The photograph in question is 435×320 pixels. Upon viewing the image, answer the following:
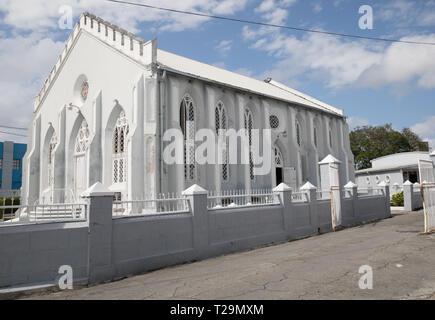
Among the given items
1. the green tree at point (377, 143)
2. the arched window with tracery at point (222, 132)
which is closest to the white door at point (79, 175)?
the arched window with tracery at point (222, 132)

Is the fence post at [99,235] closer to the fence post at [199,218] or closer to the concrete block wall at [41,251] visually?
the concrete block wall at [41,251]

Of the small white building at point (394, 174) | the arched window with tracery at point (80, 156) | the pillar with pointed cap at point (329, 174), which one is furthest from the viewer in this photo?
the small white building at point (394, 174)

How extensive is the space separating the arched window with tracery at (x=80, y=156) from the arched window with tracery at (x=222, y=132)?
21.6 ft

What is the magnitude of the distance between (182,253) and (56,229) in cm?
294

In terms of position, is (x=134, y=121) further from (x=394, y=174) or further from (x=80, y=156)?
(x=394, y=174)

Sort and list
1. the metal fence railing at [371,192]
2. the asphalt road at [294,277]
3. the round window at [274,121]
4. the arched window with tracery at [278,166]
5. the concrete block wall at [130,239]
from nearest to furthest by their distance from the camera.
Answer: the asphalt road at [294,277]
the concrete block wall at [130,239]
the metal fence railing at [371,192]
the round window at [274,121]
the arched window with tracery at [278,166]

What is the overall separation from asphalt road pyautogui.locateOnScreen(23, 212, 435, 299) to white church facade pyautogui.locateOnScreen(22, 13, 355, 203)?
20.0ft

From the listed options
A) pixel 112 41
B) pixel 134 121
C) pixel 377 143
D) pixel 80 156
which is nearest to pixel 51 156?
pixel 80 156

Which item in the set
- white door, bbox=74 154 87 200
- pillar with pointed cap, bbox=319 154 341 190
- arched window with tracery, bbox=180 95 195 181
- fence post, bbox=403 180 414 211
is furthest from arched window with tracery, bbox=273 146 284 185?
white door, bbox=74 154 87 200

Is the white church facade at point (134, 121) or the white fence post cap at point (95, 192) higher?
the white church facade at point (134, 121)

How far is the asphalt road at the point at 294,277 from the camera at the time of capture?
4996mm

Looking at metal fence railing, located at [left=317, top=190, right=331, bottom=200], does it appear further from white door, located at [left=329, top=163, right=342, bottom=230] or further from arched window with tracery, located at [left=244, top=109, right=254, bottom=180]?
arched window with tracery, located at [left=244, top=109, right=254, bottom=180]

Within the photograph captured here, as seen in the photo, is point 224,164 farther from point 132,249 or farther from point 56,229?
point 56,229
